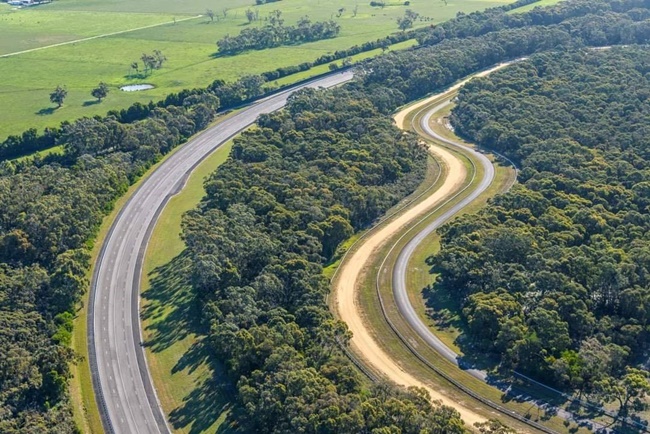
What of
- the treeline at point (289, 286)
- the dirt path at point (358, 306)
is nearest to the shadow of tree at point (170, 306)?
the treeline at point (289, 286)

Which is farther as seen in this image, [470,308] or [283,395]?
[470,308]

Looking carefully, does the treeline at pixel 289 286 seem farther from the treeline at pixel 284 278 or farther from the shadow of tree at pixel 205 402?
the shadow of tree at pixel 205 402

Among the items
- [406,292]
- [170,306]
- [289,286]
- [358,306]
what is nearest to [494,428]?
[358,306]

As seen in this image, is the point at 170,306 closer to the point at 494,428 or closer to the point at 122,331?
the point at 122,331

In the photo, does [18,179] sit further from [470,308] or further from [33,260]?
[470,308]

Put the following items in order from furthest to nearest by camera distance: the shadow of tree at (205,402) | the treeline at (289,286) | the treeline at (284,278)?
the shadow of tree at (205,402) → the treeline at (284,278) → the treeline at (289,286)

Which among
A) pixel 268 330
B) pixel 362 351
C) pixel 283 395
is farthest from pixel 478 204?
pixel 283 395
